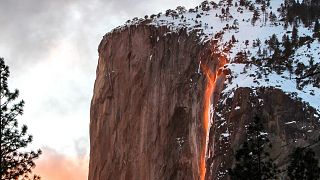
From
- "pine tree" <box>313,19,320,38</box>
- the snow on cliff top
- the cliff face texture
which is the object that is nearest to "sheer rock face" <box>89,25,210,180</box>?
the cliff face texture

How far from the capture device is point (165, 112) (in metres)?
90.8

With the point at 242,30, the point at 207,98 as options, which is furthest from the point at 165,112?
the point at 242,30

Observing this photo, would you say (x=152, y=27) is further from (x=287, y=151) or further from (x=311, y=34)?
(x=287, y=151)

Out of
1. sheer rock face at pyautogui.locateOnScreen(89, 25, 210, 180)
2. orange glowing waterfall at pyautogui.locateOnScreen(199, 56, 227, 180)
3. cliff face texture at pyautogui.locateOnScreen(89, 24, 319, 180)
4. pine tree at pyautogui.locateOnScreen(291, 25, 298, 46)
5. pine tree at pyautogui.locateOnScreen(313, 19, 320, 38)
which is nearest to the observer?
cliff face texture at pyautogui.locateOnScreen(89, 24, 319, 180)

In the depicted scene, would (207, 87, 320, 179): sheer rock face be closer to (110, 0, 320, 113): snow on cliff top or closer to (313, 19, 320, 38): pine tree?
(110, 0, 320, 113): snow on cliff top

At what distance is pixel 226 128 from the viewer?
230 ft

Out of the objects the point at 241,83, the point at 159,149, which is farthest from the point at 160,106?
the point at 241,83

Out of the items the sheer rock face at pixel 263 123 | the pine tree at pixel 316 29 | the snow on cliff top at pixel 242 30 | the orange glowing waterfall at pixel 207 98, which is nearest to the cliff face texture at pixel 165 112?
the sheer rock face at pixel 263 123

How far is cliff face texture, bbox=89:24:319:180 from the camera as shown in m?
68.2

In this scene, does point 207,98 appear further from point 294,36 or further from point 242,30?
point 242,30

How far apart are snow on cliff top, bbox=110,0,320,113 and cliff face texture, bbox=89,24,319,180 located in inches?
75.1

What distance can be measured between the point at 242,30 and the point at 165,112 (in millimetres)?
17321

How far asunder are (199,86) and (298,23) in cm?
1902

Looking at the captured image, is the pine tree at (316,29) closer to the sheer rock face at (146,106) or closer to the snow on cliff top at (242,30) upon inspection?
the snow on cliff top at (242,30)
